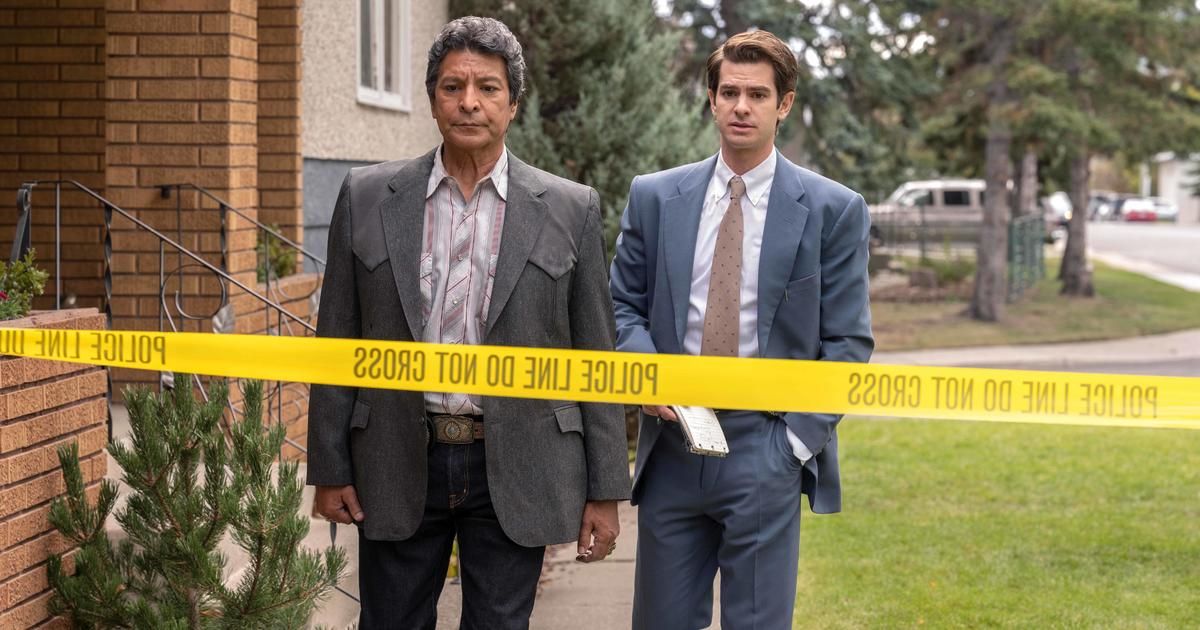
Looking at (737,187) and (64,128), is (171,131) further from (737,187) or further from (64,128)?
(737,187)

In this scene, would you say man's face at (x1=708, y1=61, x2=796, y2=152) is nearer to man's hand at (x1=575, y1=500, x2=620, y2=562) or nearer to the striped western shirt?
the striped western shirt

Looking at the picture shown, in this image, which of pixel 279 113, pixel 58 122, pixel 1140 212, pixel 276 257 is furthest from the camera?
pixel 1140 212

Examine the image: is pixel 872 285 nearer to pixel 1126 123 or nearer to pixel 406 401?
pixel 1126 123

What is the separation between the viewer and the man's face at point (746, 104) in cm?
379

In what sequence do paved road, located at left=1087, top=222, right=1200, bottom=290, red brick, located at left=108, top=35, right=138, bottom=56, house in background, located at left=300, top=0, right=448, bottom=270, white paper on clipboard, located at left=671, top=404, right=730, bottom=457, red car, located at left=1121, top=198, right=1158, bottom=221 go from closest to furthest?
white paper on clipboard, located at left=671, top=404, right=730, bottom=457 < red brick, located at left=108, top=35, right=138, bottom=56 < house in background, located at left=300, top=0, right=448, bottom=270 < paved road, located at left=1087, top=222, right=1200, bottom=290 < red car, located at left=1121, top=198, right=1158, bottom=221

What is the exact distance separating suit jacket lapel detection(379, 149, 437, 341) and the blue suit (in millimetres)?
742

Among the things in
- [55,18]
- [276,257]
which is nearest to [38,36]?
[55,18]

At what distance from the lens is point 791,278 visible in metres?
3.89

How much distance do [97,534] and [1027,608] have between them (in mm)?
4181

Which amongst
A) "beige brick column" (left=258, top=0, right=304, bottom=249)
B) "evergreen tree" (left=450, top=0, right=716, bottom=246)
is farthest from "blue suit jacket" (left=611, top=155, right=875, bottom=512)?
"evergreen tree" (left=450, top=0, right=716, bottom=246)

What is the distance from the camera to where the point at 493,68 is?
3.32 meters

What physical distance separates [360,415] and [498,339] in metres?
0.36

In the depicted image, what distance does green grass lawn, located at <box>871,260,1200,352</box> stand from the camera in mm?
21812

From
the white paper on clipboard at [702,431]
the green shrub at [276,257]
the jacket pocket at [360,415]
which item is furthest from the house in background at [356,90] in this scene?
the jacket pocket at [360,415]
